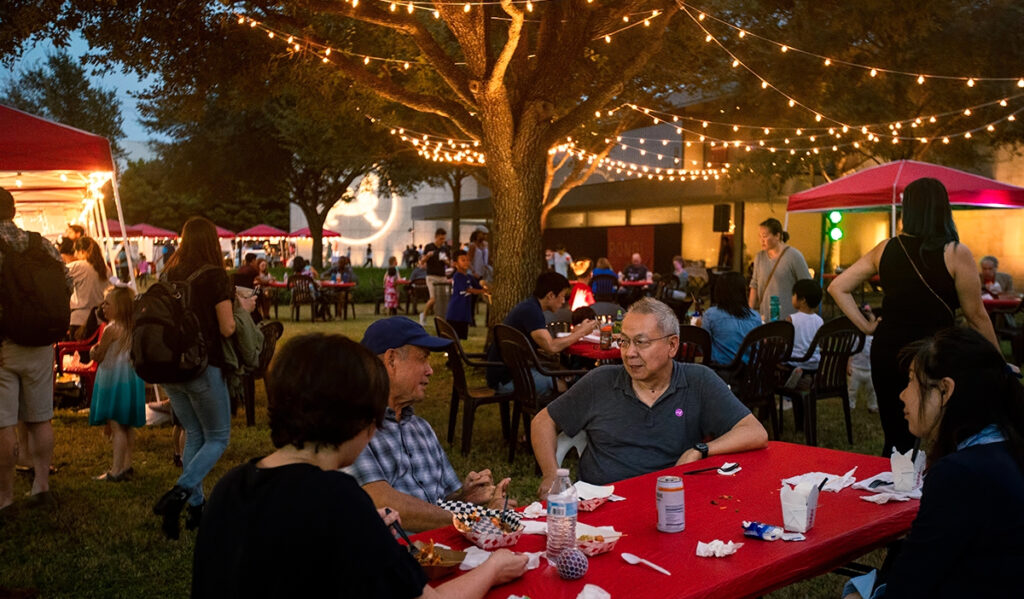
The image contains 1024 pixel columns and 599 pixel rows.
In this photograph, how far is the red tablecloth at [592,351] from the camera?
6613 millimetres

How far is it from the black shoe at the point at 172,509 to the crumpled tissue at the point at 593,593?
356 centimetres

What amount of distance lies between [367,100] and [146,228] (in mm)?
26908

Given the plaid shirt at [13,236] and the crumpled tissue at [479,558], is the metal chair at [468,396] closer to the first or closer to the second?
the plaid shirt at [13,236]

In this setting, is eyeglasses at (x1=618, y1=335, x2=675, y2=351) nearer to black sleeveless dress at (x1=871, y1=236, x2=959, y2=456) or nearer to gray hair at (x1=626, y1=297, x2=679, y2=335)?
gray hair at (x1=626, y1=297, x2=679, y2=335)

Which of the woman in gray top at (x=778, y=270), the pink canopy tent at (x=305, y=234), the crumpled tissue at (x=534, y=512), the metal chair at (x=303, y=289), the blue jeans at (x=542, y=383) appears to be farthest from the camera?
A: the pink canopy tent at (x=305, y=234)

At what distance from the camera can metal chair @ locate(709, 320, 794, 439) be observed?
6777 millimetres

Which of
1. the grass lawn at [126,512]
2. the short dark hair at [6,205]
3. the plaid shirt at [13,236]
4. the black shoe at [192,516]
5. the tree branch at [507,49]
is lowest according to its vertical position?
→ the grass lawn at [126,512]

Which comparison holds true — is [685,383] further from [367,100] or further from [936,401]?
[367,100]

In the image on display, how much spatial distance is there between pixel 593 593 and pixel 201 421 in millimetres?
3754

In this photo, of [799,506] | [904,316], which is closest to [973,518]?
[799,506]

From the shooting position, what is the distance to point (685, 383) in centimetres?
354

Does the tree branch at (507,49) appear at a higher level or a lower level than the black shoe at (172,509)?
higher

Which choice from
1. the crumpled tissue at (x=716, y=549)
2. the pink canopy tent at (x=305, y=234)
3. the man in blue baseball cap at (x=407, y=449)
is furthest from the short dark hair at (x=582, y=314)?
the pink canopy tent at (x=305, y=234)

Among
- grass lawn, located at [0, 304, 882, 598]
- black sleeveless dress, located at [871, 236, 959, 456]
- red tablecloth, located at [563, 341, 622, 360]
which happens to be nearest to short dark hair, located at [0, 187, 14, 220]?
grass lawn, located at [0, 304, 882, 598]
